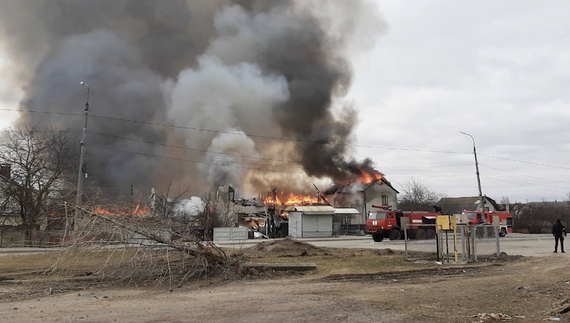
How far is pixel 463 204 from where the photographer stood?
273 feet

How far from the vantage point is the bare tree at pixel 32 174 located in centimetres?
3075

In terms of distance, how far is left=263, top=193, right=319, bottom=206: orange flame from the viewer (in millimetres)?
45188

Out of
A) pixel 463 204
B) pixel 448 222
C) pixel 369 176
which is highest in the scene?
pixel 369 176

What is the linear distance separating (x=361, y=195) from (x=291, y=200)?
1378 cm

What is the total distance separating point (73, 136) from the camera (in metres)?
38.7

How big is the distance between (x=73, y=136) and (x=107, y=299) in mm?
33937

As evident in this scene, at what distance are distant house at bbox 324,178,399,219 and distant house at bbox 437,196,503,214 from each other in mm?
10162

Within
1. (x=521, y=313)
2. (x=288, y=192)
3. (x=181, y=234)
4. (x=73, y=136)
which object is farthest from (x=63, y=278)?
(x=288, y=192)

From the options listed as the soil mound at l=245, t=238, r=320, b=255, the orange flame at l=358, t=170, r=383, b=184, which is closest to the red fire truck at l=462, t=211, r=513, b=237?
the orange flame at l=358, t=170, r=383, b=184

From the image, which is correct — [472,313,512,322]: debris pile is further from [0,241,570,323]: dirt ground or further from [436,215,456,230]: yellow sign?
[436,215,456,230]: yellow sign

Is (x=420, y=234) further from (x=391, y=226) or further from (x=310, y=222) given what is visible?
(x=310, y=222)

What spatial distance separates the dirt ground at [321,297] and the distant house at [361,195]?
3767cm

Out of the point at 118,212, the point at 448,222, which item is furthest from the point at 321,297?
the point at 448,222

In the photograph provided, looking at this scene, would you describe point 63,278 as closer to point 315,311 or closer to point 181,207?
point 315,311
